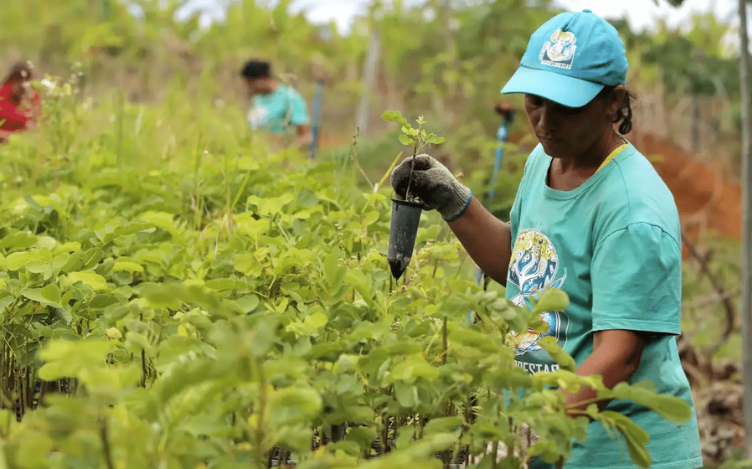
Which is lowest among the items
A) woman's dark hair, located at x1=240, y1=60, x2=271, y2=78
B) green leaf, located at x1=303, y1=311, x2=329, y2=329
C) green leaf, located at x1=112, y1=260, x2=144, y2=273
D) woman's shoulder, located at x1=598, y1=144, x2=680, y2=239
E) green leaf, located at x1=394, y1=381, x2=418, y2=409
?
green leaf, located at x1=394, y1=381, x2=418, y2=409

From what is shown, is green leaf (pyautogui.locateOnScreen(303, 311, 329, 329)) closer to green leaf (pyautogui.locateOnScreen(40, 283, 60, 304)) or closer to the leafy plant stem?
the leafy plant stem

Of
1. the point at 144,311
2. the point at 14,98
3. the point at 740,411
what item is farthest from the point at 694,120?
the point at 144,311

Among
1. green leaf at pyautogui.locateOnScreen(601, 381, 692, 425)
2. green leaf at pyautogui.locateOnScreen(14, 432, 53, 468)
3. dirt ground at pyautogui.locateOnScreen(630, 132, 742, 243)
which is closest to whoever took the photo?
green leaf at pyautogui.locateOnScreen(14, 432, 53, 468)

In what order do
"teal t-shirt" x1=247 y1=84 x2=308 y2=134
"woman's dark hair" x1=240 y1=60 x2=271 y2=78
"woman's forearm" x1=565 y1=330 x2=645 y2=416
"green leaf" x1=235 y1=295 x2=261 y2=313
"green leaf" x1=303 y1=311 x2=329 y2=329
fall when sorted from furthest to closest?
"woman's dark hair" x1=240 y1=60 x2=271 y2=78 < "teal t-shirt" x1=247 y1=84 x2=308 y2=134 < "woman's forearm" x1=565 y1=330 x2=645 y2=416 < "green leaf" x1=235 y1=295 x2=261 y2=313 < "green leaf" x1=303 y1=311 x2=329 y2=329

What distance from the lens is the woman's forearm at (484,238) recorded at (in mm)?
2049

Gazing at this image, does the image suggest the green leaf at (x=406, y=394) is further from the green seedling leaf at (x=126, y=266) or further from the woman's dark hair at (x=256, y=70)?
the woman's dark hair at (x=256, y=70)

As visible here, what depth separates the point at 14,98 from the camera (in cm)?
538

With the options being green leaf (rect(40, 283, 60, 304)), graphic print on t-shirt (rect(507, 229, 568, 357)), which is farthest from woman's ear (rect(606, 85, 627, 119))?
green leaf (rect(40, 283, 60, 304))

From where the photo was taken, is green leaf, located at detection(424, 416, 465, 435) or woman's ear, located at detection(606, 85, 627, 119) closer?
green leaf, located at detection(424, 416, 465, 435)

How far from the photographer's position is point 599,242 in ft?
5.36

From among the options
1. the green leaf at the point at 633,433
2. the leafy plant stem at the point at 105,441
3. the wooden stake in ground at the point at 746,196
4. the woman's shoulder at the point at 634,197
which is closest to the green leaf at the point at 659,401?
the green leaf at the point at 633,433

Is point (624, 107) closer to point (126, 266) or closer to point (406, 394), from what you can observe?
point (406, 394)

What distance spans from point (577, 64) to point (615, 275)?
0.44 metres

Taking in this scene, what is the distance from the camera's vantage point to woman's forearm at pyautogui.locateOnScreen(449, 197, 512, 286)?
6.72 feet
